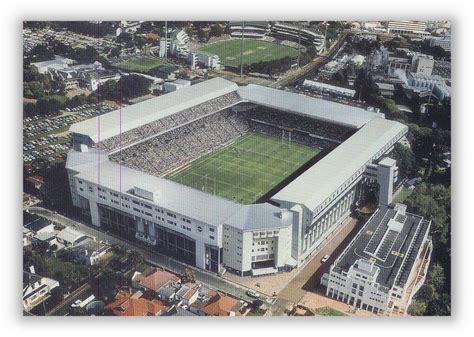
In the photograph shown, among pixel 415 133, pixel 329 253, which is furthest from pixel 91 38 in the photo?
pixel 415 133

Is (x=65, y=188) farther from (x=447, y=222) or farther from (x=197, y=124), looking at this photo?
(x=447, y=222)

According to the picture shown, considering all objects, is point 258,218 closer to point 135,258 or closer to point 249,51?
point 135,258

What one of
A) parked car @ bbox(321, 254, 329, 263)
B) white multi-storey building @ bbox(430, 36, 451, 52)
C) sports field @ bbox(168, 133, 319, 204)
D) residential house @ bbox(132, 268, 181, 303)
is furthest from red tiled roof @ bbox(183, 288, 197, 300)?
white multi-storey building @ bbox(430, 36, 451, 52)

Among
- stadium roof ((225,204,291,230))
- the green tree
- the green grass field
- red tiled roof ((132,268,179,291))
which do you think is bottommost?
red tiled roof ((132,268,179,291))

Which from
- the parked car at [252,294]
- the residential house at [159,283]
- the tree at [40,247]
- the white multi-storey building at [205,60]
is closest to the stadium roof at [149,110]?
the white multi-storey building at [205,60]

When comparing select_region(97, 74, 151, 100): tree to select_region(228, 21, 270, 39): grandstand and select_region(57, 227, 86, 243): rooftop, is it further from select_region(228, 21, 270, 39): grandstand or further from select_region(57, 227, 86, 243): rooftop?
select_region(57, 227, 86, 243): rooftop

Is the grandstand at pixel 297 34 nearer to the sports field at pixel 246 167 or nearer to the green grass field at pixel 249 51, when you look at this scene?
the green grass field at pixel 249 51
